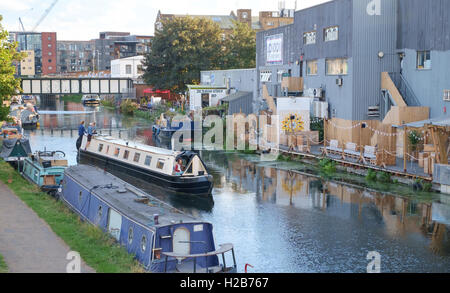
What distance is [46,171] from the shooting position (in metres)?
27.5

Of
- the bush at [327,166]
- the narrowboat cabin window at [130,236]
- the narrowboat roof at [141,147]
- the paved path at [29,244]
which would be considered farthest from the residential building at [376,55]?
the paved path at [29,244]

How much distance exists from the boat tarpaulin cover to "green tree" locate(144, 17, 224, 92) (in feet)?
140

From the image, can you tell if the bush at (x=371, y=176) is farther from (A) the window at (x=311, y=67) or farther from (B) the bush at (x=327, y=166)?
(A) the window at (x=311, y=67)

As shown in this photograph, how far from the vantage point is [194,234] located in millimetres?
16094

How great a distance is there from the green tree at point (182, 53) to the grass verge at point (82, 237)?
54.1 metres

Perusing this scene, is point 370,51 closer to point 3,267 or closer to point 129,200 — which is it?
point 129,200

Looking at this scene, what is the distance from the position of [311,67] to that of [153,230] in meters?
31.7

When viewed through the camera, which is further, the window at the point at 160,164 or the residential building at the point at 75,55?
the residential building at the point at 75,55

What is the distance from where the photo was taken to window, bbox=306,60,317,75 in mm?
44688

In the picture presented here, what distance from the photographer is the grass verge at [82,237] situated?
15624 millimetres

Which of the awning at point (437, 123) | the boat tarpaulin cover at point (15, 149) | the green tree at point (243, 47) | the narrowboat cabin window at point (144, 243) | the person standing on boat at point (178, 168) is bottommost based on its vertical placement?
the narrowboat cabin window at point (144, 243)

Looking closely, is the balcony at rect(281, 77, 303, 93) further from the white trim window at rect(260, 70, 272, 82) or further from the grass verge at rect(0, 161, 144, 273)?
the grass verge at rect(0, 161, 144, 273)

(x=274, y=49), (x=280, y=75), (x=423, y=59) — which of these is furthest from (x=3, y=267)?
(x=274, y=49)
